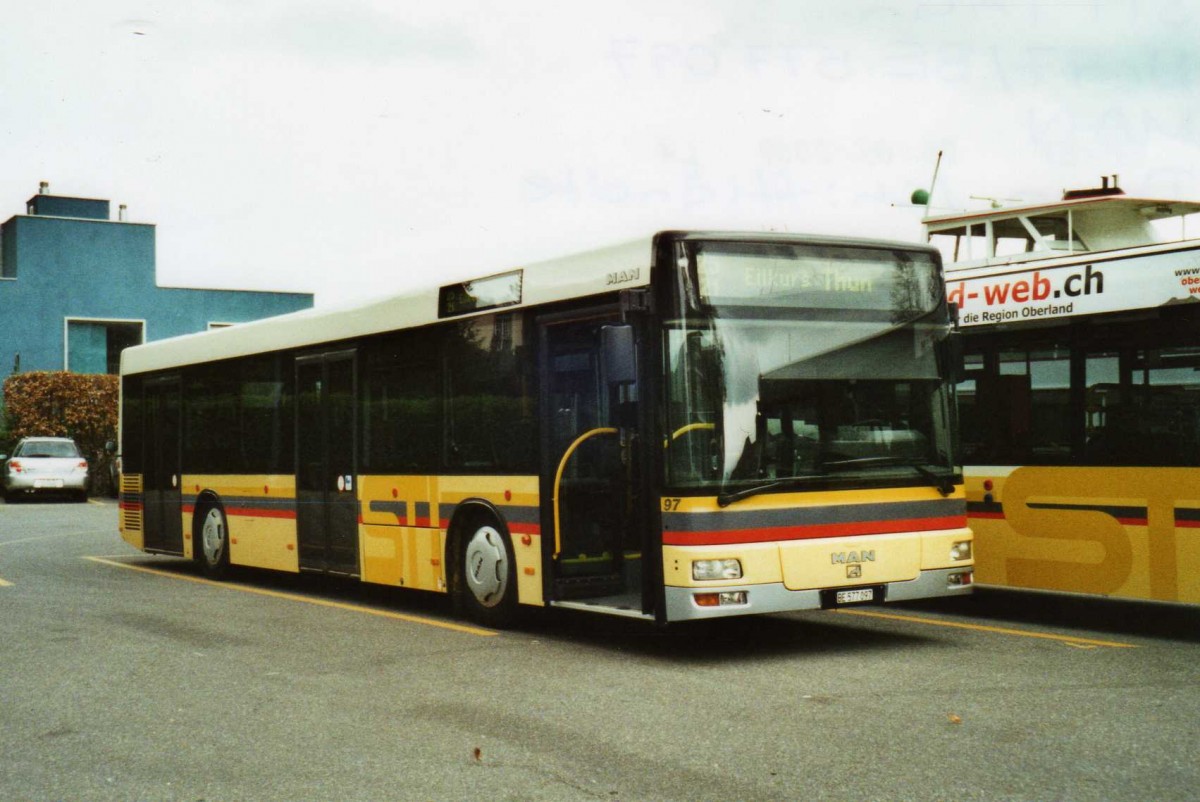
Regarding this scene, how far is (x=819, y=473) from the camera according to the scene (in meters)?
9.64

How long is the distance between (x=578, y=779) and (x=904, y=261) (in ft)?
16.8

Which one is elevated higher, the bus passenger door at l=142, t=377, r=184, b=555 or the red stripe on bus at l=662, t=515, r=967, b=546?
the bus passenger door at l=142, t=377, r=184, b=555

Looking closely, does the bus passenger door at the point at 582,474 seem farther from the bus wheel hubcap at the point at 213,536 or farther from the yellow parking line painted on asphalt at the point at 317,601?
the bus wheel hubcap at the point at 213,536

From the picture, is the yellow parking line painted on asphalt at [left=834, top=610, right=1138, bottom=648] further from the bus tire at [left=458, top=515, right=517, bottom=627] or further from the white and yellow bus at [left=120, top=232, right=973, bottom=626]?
the bus tire at [left=458, top=515, right=517, bottom=627]

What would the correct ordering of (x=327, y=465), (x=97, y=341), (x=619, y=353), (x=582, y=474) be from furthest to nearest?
(x=97, y=341), (x=327, y=465), (x=582, y=474), (x=619, y=353)

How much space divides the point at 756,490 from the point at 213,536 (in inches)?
348

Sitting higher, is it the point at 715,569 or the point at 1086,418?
the point at 1086,418

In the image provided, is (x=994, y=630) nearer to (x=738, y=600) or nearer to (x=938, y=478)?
(x=938, y=478)

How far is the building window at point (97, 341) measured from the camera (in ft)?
170

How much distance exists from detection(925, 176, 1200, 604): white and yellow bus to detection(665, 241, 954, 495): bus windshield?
1147 mm

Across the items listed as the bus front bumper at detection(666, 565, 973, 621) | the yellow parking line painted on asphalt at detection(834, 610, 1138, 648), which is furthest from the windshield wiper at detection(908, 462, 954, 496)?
the yellow parking line painted on asphalt at detection(834, 610, 1138, 648)

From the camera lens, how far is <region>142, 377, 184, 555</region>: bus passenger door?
17125 millimetres

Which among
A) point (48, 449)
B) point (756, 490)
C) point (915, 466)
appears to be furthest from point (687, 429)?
point (48, 449)

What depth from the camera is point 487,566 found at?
11469mm
